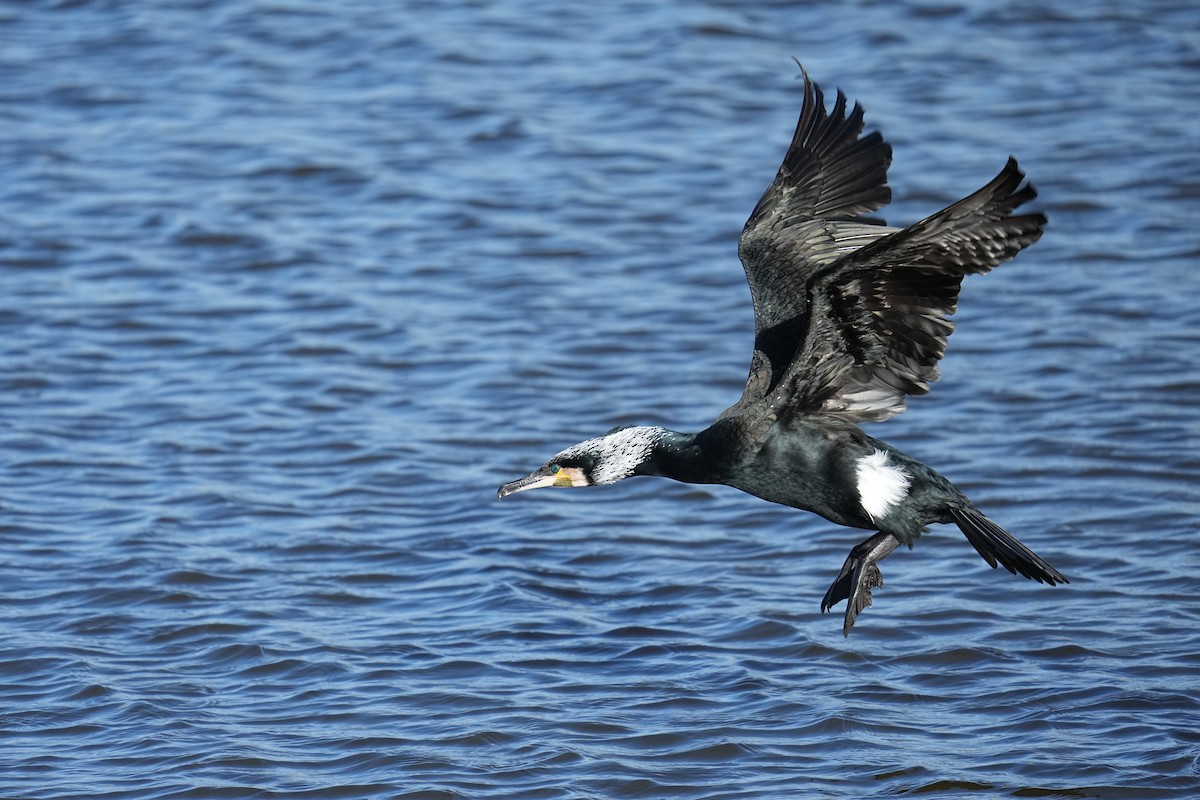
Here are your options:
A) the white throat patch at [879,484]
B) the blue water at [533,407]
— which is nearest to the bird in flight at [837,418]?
the white throat patch at [879,484]

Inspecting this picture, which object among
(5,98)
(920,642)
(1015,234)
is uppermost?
(1015,234)

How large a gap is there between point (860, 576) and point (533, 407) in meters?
3.05

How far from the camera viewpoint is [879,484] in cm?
526

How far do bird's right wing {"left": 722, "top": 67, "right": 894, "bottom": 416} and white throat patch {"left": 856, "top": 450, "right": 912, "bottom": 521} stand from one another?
76 cm

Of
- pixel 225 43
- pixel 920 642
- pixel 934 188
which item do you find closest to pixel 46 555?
pixel 920 642

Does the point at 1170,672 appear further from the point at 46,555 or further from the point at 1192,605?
the point at 46,555

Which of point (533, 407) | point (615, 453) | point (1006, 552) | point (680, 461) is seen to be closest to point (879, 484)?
point (1006, 552)

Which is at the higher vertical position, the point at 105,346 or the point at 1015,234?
the point at 1015,234

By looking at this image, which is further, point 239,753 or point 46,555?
point 46,555

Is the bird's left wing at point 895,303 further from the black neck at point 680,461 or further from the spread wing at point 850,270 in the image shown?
the black neck at point 680,461

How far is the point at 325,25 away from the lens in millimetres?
13203

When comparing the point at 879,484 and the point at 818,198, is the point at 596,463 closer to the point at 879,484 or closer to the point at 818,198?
the point at 879,484

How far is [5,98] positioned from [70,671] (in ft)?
24.1

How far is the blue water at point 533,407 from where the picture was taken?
17.7 feet
